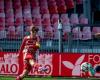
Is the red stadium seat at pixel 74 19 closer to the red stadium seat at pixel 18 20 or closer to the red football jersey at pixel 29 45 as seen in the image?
the red stadium seat at pixel 18 20

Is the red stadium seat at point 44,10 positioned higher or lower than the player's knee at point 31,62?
higher

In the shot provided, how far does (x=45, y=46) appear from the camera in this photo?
763 inches

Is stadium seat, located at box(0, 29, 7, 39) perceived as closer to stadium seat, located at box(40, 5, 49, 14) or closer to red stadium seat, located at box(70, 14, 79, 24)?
stadium seat, located at box(40, 5, 49, 14)

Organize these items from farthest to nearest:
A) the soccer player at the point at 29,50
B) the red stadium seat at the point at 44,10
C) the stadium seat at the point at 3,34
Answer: the red stadium seat at the point at 44,10, the stadium seat at the point at 3,34, the soccer player at the point at 29,50

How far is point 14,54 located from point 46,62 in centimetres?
136

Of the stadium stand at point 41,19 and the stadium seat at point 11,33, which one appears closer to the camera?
the stadium seat at point 11,33

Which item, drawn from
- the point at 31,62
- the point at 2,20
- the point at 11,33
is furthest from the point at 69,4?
the point at 31,62

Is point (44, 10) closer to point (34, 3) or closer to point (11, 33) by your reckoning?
point (34, 3)

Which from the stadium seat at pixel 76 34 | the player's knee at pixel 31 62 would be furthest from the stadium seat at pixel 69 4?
the player's knee at pixel 31 62

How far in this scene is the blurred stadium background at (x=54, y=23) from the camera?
19.1 m

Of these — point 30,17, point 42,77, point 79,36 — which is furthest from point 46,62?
point 30,17

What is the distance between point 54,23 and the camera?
2412 cm

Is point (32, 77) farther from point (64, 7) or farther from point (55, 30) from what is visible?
point (64, 7)

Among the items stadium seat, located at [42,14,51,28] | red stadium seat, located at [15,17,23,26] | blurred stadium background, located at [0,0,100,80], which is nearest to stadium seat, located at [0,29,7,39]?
blurred stadium background, located at [0,0,100,80]
